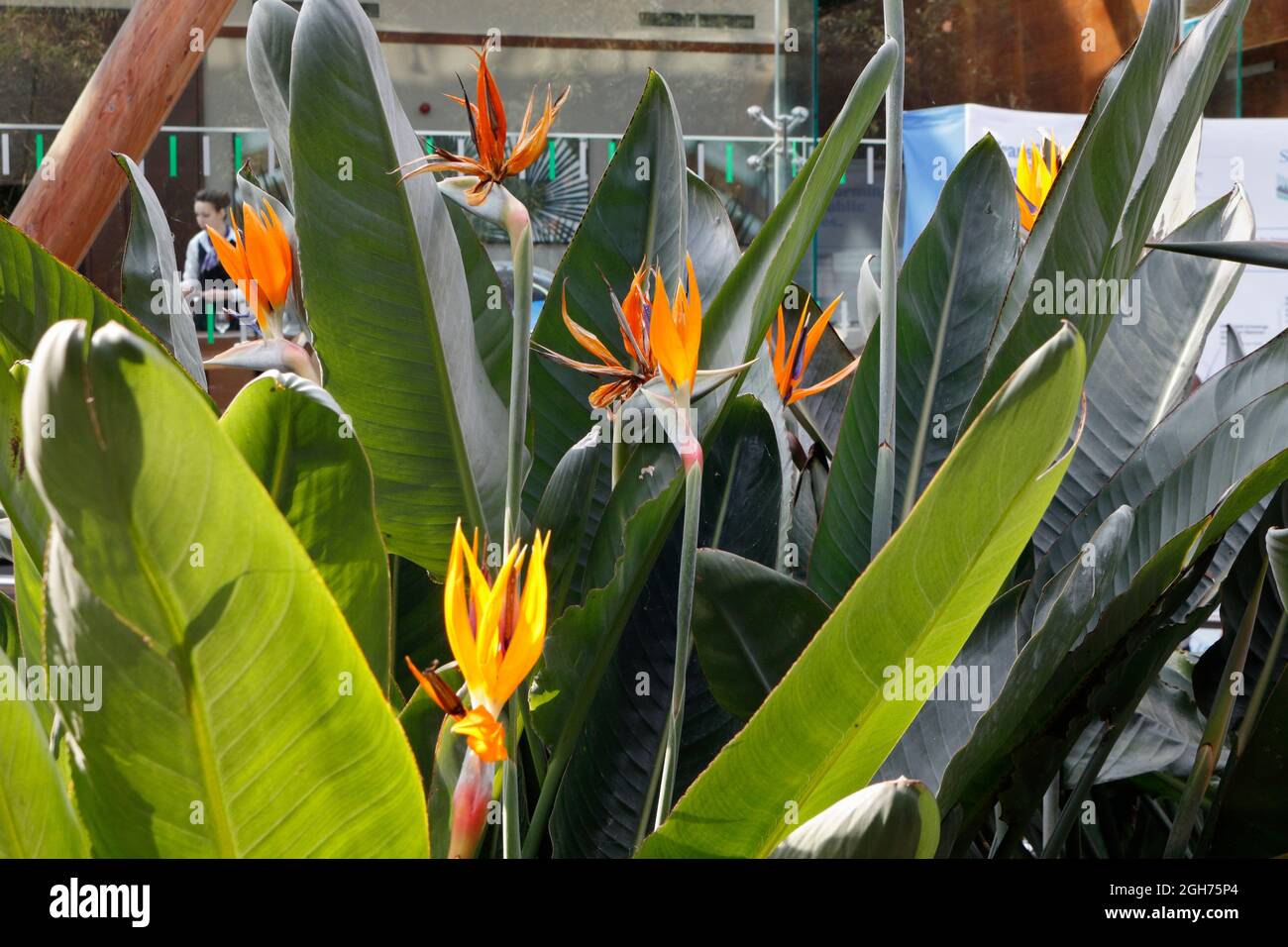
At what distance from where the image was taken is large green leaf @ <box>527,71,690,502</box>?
517mm

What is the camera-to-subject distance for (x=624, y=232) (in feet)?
1.73

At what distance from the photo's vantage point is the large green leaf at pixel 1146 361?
554mm

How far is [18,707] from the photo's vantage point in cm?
28

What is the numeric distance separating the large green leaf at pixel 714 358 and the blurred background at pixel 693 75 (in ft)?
8.82

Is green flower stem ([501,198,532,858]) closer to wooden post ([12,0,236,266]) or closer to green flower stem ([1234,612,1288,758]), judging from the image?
green flower stem ([1234,612,1288,758])

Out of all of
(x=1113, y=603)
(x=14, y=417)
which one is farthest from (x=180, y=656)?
(x=1113, y=603)

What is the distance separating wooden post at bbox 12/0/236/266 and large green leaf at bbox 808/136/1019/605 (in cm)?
90

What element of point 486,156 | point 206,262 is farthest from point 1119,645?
point 206,262

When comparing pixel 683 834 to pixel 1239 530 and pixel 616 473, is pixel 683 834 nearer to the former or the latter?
pixel 616 473

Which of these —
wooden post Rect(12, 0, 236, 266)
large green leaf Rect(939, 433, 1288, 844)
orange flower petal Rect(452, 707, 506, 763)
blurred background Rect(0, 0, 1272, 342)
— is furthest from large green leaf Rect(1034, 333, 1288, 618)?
blurred background Rect(0, 0, 1272, 342)

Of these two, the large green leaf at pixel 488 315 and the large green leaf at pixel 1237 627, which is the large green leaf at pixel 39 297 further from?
the large green leaf at pixel 1237 627

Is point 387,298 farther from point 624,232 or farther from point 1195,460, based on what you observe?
point 1195,460

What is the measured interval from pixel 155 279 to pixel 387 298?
7.5 inches

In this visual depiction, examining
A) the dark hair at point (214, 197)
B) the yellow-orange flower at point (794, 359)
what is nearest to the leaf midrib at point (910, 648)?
the yellow-orange flower at point (794, 359)
